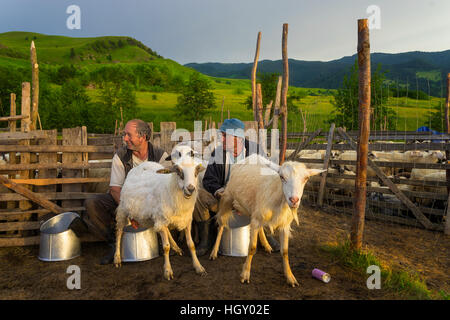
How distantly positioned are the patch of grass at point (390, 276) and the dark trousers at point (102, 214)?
3.44m

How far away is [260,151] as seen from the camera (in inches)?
219

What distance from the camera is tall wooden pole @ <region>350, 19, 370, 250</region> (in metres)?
3.97

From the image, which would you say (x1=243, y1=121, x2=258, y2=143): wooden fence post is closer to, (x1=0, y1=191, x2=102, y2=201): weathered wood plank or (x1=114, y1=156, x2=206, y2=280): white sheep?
(x1=114, y1=156, x2=206, y2=280): white sheep

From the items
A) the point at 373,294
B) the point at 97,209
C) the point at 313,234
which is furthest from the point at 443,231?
the point at 97,209

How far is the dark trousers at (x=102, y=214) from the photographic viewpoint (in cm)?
455

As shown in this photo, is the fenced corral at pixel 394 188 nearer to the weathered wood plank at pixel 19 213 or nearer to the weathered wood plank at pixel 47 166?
the weathered wood plank at pixel 47 166

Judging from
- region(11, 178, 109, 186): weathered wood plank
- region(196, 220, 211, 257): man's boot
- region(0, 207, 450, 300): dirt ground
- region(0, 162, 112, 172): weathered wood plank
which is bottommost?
region(0, 207, 450, 300): dirt ground

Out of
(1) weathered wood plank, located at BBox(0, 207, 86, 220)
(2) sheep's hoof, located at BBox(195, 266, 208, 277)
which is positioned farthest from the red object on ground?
(1) weathered wood plank, located at BBox(0, 207, 86, 220)

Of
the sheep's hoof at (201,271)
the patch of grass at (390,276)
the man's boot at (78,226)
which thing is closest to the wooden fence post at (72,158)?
the man's boot at (78,226)

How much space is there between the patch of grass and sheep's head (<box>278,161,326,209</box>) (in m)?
1.46

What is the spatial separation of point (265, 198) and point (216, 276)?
1190 mm

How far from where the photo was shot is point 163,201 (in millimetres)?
3910

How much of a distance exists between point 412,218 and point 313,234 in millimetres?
2899
